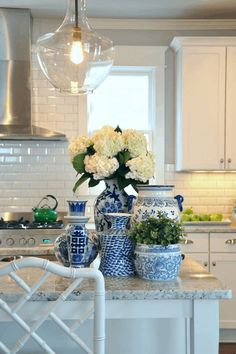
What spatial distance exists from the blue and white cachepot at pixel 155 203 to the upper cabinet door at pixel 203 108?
8.58ft

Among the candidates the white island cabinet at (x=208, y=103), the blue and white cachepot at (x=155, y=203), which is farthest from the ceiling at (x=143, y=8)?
the blue and white cachepot at (x=155, y=203)

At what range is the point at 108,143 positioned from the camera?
1.66m

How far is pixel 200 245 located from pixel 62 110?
1.81 metres

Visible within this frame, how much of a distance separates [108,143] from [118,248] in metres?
0.37

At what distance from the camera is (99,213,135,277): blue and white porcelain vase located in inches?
63.6

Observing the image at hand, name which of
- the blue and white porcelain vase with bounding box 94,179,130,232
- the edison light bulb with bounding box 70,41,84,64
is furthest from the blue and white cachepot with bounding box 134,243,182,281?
the edison light bulb with bounding box 70,41,84,64

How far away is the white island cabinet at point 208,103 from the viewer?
416 centimetres

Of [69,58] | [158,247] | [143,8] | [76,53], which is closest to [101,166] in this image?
[158,247]

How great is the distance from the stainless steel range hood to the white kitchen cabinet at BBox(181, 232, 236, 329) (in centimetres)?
147

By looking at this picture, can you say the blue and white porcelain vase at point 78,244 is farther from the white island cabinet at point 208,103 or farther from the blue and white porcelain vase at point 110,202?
the white island cabinet at point 208,103

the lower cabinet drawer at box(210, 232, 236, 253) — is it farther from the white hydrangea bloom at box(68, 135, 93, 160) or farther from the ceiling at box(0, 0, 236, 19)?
the white hydrangea bloom at box(68, 135, 93, 160)

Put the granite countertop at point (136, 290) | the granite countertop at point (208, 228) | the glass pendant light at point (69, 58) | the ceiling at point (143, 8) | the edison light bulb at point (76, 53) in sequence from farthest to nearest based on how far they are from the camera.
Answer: the ceiling at point (143, 8), the granite countertop at point (208, 228), the glass pendant light at point (69, 58), the edison light bulb at point (76, 53), the granite countertop at point (136, 290)

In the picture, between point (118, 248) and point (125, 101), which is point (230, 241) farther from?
point (118, 248)

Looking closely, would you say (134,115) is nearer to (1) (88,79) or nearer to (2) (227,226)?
(2) (227,226)
